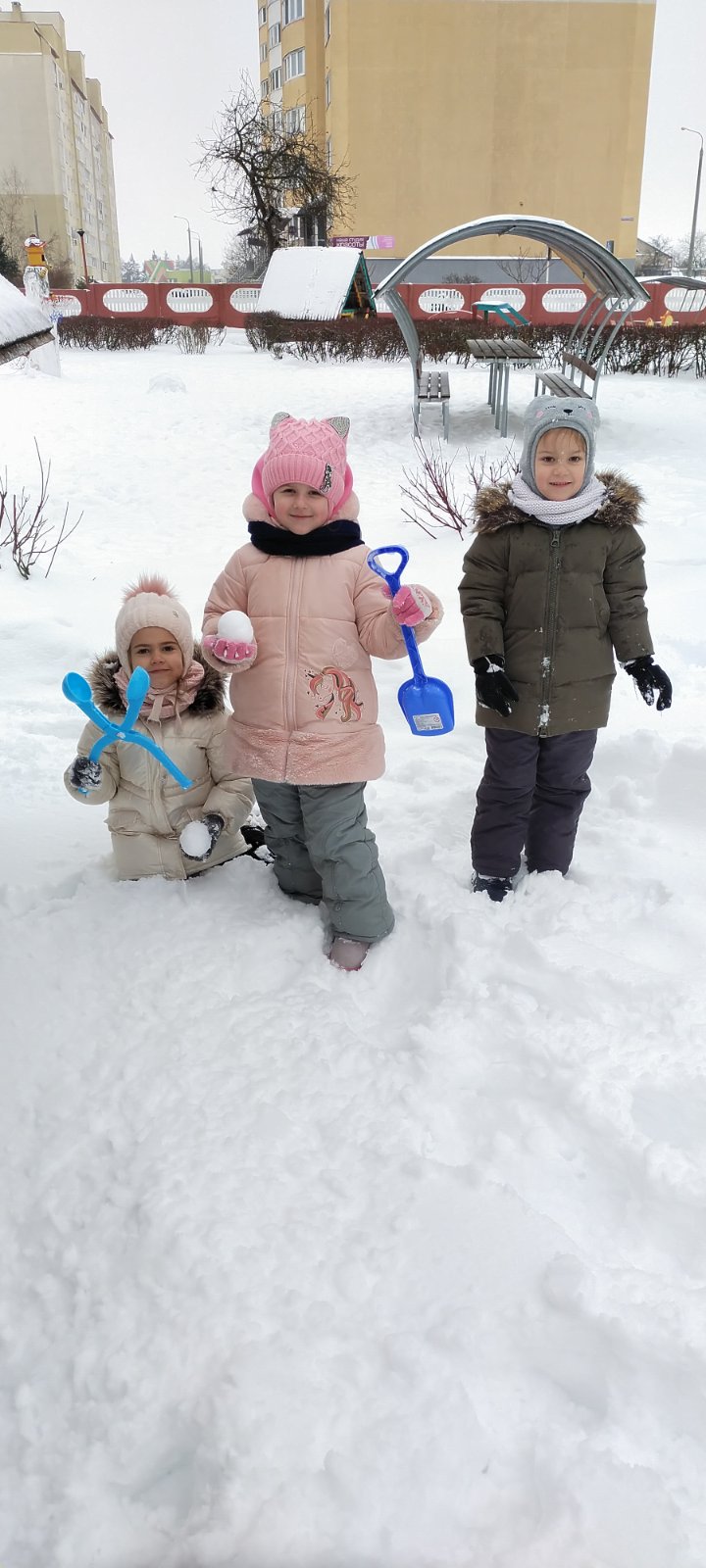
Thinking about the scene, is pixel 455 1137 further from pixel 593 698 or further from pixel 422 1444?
pixel 593 698

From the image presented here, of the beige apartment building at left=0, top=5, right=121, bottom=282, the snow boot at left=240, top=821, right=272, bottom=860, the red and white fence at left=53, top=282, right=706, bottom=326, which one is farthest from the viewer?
the beige apartment building at left=0, top=5, right=121, bottom=282

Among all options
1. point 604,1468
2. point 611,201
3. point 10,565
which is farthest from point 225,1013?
point 611,201

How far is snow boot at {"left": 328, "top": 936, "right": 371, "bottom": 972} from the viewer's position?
2.30m

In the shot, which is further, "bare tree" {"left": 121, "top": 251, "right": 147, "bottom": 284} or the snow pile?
"bare tree" {"left": 121, "top": 251, "right": 147, "bottom": 284}

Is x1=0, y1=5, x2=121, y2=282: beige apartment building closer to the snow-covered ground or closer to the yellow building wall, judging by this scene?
the yellow building wall

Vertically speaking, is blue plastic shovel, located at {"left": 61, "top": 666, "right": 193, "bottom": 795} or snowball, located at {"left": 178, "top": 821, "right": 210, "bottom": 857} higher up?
blue plastic shovel, located at {"left": 61, "top": 666, "right": 193, "bottom": 795}

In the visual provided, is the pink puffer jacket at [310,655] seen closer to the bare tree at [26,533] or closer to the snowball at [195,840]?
the snowball at [195,840]

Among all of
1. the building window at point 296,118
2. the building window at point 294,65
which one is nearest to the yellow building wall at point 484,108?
the building window at point 296,118

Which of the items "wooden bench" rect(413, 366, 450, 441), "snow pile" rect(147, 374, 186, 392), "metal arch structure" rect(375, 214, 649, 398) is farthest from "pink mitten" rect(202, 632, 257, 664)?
"snow pile" rect(147, 374, 186, 392)

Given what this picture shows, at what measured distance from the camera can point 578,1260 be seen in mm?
1536

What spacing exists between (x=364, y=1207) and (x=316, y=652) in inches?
47.6

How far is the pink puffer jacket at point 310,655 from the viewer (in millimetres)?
2254

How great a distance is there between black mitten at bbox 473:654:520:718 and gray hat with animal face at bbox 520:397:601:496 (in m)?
0.43

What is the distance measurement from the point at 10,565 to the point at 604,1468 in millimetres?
5305
